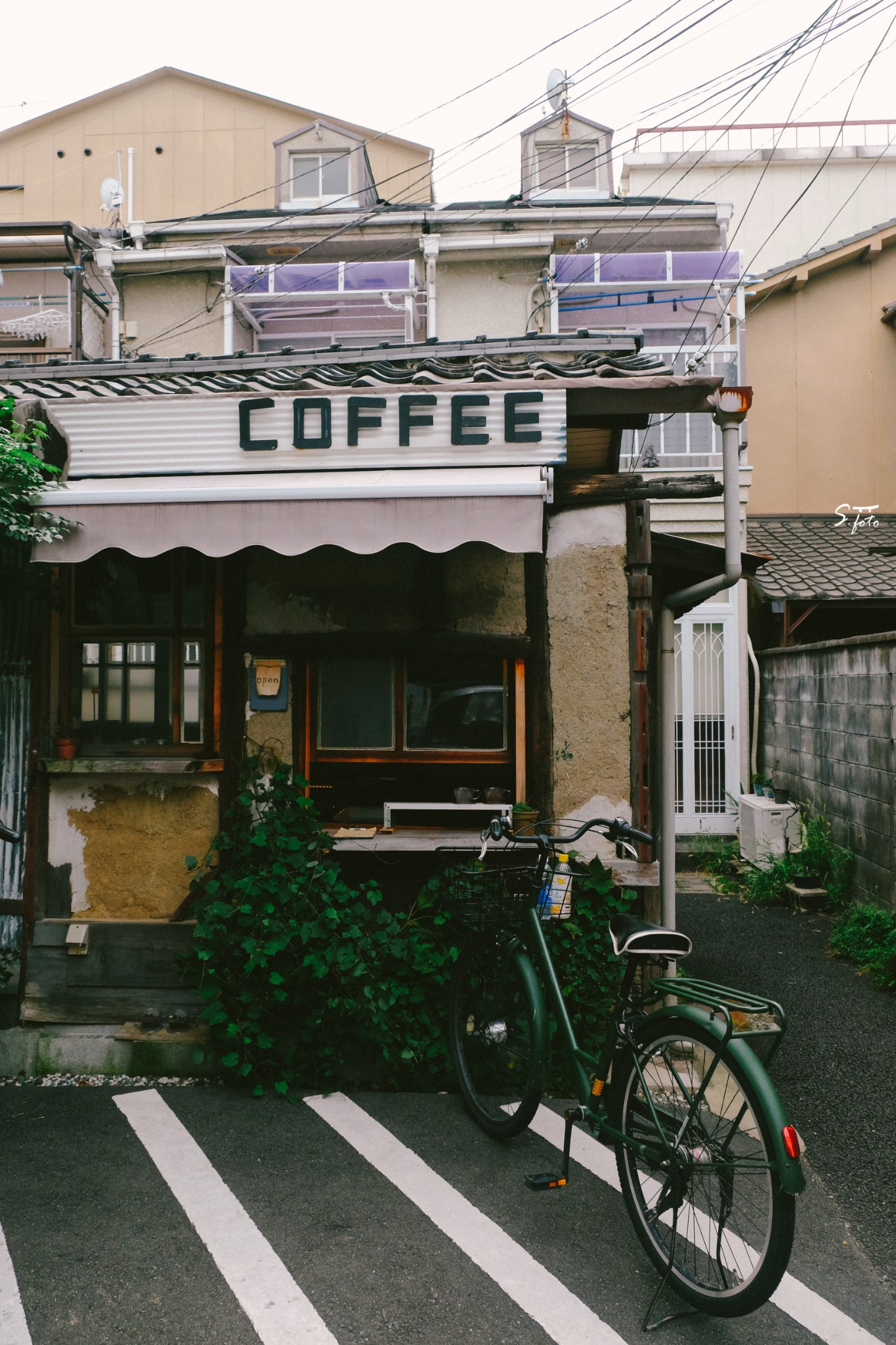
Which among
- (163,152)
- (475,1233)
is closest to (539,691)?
(475,1233)

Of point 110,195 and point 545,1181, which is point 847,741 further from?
point 110,195

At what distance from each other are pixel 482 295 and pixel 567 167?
3.49 meters

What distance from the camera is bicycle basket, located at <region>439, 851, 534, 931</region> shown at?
381 cm

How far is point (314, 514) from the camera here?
4176 millimetres

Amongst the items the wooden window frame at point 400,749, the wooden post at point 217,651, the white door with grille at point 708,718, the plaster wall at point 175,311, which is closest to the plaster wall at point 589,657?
the wooden window frame at point 400,749

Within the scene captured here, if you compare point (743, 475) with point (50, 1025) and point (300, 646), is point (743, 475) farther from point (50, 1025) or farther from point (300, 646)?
point (50, 1025)

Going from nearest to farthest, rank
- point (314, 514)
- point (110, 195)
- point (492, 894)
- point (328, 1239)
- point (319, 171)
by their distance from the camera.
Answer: point (328, 1239), point (492, 894), point (314, 514), point (110, 195), point (319, 171)

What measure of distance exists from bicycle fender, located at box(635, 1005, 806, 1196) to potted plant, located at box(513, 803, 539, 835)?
74.8 inches

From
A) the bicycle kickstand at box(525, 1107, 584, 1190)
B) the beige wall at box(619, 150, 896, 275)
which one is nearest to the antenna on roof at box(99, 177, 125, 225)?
the beige wall at box(619, 150, 896, 275)

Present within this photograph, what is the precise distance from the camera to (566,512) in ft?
16.1

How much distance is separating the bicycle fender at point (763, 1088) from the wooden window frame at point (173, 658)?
312cm

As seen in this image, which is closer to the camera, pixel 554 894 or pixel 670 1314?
pixel 670 1314

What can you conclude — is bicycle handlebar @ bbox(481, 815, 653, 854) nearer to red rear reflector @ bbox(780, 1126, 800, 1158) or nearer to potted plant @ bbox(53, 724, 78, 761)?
red rear reflector @ bbox(780, 1126, 800, 1158)

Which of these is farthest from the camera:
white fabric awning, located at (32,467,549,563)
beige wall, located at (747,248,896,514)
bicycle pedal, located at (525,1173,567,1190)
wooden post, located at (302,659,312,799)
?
beige wall, located at (747,248,896,514)
